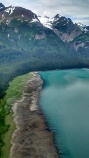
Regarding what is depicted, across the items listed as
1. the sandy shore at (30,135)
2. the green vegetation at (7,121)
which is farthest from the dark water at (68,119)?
the green vegetation at (7,121)

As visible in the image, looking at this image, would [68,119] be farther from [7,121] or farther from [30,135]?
[30,135]

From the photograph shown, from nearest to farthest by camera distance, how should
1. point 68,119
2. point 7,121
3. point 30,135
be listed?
1. point 30,135
2. point 7,121
3. point 68,119

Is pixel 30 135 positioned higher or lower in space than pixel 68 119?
higher

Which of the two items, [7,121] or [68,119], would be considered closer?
[7,121]

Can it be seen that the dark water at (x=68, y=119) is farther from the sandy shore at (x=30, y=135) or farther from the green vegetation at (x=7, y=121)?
the green vegetation at (x=7, y=121)

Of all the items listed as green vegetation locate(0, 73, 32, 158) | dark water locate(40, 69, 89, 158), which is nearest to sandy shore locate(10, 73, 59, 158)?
green vegetation locate(0, 73, 32, 158)

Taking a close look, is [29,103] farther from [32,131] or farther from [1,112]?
[32,131]

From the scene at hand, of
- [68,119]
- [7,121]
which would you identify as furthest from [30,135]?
[68,119]

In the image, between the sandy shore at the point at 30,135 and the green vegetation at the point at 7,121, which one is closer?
the sandy shore at the point at 30,135

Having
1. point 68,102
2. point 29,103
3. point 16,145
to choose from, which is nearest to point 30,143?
point 16,145
